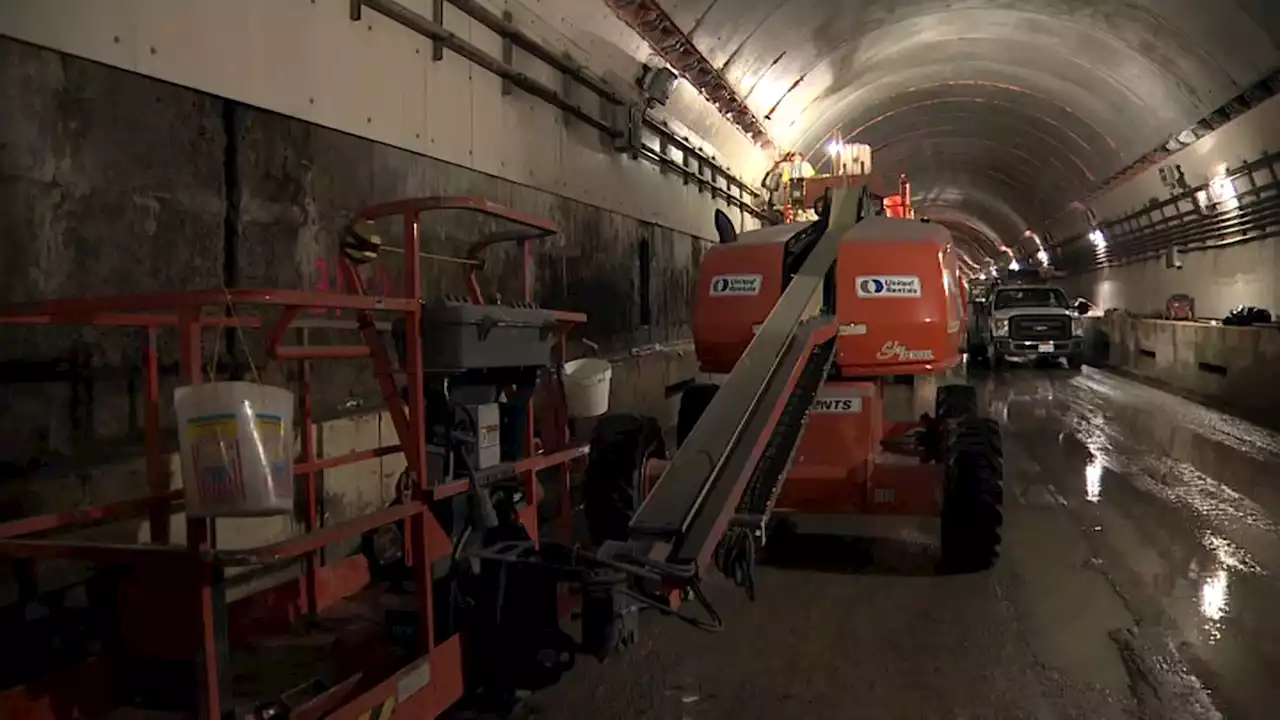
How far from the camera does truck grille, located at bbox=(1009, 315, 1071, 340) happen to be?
2269 cm

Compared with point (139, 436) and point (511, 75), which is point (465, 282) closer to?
point (511, 75)

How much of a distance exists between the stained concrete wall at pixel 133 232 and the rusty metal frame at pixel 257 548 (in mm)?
266

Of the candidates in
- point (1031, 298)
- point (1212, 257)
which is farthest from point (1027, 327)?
point (1212, 257)

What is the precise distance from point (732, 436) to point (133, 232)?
2.82m

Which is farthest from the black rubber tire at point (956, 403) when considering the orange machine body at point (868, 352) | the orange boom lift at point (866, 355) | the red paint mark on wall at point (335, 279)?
the red paint mark on wall at point (335, 279)

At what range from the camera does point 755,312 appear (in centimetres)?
660

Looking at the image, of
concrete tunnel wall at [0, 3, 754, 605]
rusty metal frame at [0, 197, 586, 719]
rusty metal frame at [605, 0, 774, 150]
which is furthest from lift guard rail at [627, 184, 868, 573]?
rusty metal frame at [605, 0, 774, 150]

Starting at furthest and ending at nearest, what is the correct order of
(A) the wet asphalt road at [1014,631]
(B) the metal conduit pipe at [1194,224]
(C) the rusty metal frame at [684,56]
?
(B) the metal conduit pipe at [1194,224], (C) the rusty metal frame at [684,56], (A) the wet asphalt road at [1014,631]

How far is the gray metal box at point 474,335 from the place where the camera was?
3750mm

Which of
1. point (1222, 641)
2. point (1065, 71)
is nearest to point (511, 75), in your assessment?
point (1222, 641)

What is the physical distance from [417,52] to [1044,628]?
518 centimetres

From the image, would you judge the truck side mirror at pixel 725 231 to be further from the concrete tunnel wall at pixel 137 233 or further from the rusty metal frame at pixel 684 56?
the rusty metal frame at pixel 684 56

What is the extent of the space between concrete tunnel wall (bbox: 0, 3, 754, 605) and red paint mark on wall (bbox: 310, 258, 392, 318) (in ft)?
0.08

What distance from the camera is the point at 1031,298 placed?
2366 cm
